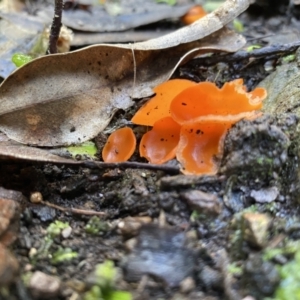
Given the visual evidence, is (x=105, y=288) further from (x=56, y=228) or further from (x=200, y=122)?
(x=200, y=122)

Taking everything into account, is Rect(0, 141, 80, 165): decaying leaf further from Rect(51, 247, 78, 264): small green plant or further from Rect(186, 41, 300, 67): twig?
Rect(186, 41, 300, 67): twig

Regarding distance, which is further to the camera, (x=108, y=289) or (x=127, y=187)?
(x=127, y=187)


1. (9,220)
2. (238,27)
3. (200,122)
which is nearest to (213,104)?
(200,122)

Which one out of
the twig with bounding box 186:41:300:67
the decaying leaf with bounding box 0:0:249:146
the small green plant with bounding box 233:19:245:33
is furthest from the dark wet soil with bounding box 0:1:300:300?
the small green plant with bounding box 233:19:245:33

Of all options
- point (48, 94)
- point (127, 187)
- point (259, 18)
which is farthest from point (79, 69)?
point (259, 18)

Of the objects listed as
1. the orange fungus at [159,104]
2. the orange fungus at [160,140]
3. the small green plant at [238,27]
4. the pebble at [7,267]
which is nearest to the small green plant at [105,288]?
the pebble at [7,267]

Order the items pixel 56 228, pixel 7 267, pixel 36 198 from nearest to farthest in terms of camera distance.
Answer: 1. pixel 7 267
2. pixel 56 228
3. pixel 36 198

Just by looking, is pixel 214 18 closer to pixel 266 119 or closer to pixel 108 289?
pixel 266 119
